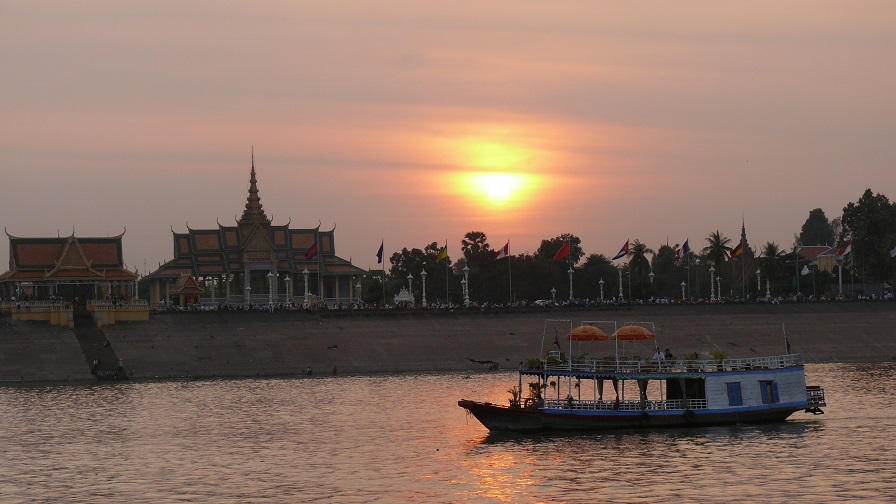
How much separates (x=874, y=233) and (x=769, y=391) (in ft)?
337

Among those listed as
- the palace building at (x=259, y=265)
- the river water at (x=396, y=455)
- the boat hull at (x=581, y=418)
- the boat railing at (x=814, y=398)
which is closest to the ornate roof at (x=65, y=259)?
the palace building at (x=259, y=265)

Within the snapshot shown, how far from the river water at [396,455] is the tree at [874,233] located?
82752mm

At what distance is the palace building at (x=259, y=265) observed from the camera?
141250mm

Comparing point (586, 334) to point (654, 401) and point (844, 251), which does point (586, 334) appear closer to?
point (654, 401)

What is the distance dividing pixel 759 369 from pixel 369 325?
55103 millimetres

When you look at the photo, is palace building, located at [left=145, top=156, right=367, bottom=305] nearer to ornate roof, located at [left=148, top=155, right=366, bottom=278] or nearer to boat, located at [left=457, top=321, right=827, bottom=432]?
ornate roof, located at [left=148, top=155, right=366, bottom=278]

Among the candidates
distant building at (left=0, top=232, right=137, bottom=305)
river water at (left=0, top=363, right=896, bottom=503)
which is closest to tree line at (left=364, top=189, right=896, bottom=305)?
distant building at (left=0, top=232, right=137, bottom=305)

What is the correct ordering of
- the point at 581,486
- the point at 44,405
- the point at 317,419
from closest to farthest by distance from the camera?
the point at 581,486, the point at 317,419, the point at 44,405

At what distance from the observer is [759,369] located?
2472 inches

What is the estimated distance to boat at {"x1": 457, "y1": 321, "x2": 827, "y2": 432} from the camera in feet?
197

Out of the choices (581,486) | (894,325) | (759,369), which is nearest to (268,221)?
(894,325)

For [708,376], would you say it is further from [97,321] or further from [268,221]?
[268,221]

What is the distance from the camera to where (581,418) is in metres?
60.0

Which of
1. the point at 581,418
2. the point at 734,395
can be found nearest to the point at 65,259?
the point at 581,418
